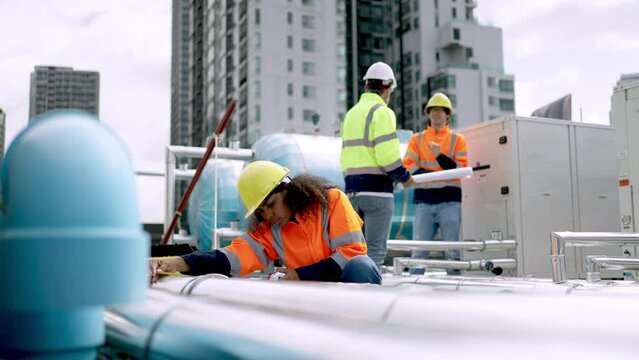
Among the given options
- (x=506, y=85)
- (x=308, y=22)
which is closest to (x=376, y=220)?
(x=308, y=22)

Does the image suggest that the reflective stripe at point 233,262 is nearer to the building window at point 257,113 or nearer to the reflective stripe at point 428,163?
the reflective stripe at point 428,163

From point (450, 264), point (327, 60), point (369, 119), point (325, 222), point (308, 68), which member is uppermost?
point (327, 60)

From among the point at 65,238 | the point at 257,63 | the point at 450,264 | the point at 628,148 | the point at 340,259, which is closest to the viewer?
the point at 65,238

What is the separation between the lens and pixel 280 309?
3.74 feet

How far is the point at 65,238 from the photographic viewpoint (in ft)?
2.66

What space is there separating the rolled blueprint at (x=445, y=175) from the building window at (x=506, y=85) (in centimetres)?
4750

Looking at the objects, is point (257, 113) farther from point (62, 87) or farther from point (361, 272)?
point (62, 87)

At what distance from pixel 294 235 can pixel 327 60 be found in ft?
137

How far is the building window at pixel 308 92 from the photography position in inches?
1740

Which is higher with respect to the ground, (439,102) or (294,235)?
(439,102)

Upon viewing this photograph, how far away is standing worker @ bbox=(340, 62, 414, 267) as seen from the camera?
548 centimetres

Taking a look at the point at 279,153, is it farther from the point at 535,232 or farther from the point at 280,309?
the point at 280,309

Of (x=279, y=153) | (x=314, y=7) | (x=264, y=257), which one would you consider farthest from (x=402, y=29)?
(x=264, y=257)

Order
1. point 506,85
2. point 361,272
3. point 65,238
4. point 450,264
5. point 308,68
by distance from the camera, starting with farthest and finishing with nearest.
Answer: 1. point 506,85
2. point 308,68
3. point 450,264
4. point 361,272
5. point 65,238
